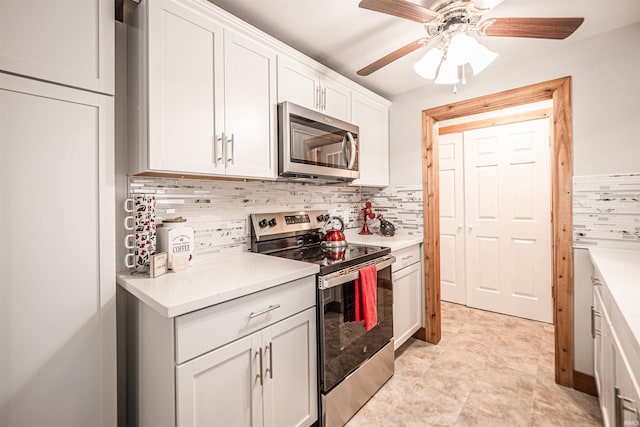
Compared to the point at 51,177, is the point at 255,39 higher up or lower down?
higher up

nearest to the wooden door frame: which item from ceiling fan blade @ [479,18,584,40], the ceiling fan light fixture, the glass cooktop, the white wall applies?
the white wall

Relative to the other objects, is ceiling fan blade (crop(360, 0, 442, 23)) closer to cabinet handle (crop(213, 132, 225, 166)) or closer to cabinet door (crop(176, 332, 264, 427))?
cabinet handle (crop(213, 132, 225, 166))

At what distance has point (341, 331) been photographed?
1611 millimetres

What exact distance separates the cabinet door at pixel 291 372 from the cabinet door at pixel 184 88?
34.0 inches

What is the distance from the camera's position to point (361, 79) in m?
2.48

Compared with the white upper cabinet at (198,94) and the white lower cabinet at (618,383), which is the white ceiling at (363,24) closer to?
the white upper cabinet at (198,94)

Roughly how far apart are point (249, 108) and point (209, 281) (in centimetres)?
96

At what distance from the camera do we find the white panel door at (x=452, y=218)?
342 cm

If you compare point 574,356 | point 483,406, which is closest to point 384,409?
point 483,406

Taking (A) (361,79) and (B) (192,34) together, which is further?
(A) (361,79)

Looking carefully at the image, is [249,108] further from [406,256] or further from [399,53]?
[406,256]

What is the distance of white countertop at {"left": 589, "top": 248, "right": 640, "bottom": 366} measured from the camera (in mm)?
776

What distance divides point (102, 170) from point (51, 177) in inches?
6.5

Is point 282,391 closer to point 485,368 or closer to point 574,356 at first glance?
point 485,368
